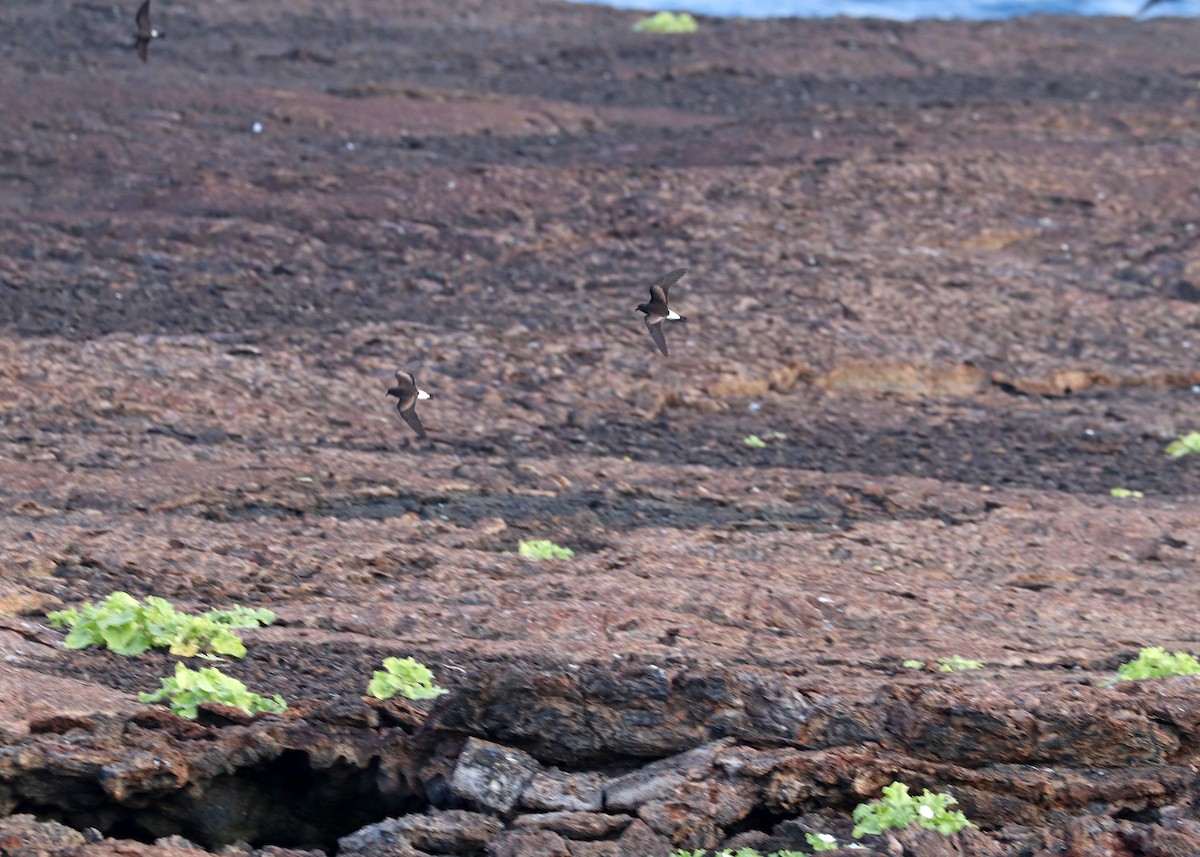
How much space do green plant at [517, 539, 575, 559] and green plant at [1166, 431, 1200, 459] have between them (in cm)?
535

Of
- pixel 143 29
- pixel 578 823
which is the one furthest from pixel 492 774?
pixel 143 29

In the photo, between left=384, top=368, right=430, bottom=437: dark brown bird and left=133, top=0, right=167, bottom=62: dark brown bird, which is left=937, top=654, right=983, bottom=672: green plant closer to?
left=384, top=368, right=430, bottom=437: dark brown bird

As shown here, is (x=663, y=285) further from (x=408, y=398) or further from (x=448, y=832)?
(x=448, y=832)

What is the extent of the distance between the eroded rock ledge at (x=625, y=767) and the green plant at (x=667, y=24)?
1596 cm

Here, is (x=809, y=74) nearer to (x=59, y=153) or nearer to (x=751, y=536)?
(x=59, y=153)

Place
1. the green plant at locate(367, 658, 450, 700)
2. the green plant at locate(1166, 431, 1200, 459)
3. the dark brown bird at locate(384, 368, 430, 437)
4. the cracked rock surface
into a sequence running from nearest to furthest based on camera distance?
the cracked rock surface, the green plant at locate(367, 658, 450, 700), the dark brown bird at locate(384, 368, 430, 437), the green plant at locate(1166, 431, 1200, 459)

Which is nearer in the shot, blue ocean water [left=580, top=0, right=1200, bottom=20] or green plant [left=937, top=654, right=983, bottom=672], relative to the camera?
green plant [left=937, top=654, right=983, bottom=672]

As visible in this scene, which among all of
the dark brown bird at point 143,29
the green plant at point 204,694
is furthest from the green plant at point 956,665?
the dark brown bird at point 143,29

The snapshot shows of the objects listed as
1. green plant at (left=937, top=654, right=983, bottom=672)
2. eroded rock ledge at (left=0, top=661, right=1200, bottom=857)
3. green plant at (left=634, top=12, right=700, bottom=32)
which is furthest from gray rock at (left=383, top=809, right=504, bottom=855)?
green plant at (left=634, top=12, right=700, bottom=32)

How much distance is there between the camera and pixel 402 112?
54.9ft

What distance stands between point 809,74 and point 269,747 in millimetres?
15316

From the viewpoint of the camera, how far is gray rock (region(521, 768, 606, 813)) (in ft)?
16.9

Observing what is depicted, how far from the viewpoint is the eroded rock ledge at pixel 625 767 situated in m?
4.98

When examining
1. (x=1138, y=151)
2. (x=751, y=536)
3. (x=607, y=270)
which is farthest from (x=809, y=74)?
(x=751, y=536)
